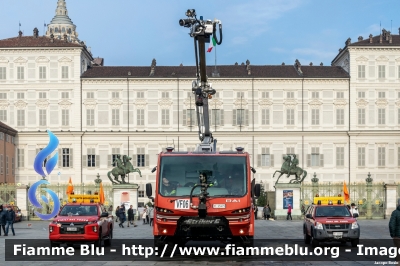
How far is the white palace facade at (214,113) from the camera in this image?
265 feet

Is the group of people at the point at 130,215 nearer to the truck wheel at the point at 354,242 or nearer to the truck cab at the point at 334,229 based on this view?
the truck cab at the point at 334,229

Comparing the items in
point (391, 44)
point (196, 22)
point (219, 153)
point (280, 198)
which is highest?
point (391, 44)

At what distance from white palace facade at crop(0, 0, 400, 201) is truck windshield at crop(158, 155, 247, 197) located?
5946 centimetres

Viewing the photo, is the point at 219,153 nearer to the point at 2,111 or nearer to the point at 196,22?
the point at 196,22

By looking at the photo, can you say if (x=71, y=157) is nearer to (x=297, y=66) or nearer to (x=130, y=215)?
(x=297, y=66)

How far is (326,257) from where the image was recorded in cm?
2125

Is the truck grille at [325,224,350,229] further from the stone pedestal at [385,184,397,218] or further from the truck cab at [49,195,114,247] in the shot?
the stone pedestal at [385,184,397,218]

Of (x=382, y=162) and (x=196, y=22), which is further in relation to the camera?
(x=382, y=162)

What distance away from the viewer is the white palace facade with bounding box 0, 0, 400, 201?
80.7 metres

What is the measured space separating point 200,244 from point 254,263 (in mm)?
7480

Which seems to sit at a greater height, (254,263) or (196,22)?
(196,22)

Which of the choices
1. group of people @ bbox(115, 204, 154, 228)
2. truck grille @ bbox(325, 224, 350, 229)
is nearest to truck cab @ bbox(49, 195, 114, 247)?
truck grille @ bbox(325, 224, 350, 229)

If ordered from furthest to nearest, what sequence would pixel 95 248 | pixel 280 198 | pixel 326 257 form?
pixel 280 198 → pixel 95 248 → pixel 326 257

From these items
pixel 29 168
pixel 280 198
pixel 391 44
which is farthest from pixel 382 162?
pixel 29 168
